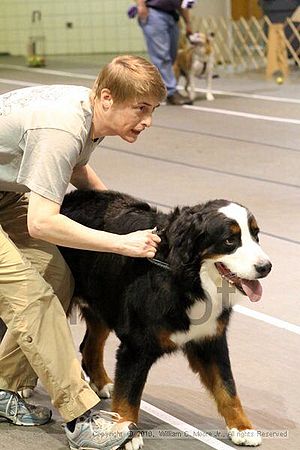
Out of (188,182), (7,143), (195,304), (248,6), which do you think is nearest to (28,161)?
(7,143)

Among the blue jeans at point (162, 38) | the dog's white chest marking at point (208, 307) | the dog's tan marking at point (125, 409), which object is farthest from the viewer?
the blue jeans at point (162, 38)

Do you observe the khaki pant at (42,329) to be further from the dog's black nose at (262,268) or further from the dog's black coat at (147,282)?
the dog's black nose at (262,268)

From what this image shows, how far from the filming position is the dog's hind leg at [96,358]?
11.1ft

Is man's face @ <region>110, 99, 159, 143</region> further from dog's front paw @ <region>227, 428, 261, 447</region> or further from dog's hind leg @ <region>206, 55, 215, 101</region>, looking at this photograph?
dog's hind leg @ <region>206, 55, 215, 101</region>

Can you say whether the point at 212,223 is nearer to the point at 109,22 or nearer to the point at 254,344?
the point at 254,344

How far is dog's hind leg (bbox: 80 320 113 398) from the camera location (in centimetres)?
338

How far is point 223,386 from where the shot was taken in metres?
2.99

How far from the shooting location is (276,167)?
6945mm

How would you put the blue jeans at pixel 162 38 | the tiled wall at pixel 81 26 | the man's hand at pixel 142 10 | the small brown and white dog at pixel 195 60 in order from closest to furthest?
1. the man's hand at pixel 142 10
2. the blue jeans at pixel 162 38
3. the small brown and white dog at pixel 195 60
4. the tiled wall at pixel 81 26

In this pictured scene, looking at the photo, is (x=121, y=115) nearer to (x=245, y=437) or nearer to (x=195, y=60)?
(x=245, y=437)

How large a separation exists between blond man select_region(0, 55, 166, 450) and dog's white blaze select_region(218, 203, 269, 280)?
24 cm

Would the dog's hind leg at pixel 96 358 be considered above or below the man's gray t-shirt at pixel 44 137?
Answer: below

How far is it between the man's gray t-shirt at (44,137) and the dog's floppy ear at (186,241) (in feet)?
1.21

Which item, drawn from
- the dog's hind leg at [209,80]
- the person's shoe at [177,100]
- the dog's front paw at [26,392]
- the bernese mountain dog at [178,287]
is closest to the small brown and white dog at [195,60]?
the dog's hind leg at [209,80]
